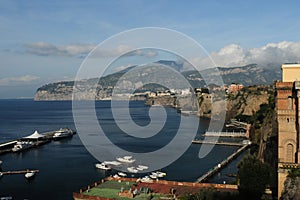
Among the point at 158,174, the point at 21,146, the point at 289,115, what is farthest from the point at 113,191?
the point at 21,146

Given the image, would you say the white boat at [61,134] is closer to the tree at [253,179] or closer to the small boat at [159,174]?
the small boat at [159,174]

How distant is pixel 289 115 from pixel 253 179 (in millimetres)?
3740

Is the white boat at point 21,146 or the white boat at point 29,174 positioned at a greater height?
the white boat at point 21,146

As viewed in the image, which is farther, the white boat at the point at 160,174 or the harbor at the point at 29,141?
the harbor at the point at 29,141

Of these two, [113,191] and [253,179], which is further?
[113,191]

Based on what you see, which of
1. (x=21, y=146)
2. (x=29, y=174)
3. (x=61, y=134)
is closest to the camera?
(x=29, y=174)

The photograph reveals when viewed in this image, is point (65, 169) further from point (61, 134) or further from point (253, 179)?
point (61, 134)

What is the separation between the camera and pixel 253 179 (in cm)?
1859

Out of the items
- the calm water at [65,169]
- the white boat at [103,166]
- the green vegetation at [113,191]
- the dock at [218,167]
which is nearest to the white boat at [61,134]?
the calm water at [65,169]

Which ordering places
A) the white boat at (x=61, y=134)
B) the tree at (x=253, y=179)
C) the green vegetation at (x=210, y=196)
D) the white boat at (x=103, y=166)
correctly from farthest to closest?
the white boat at (x=61, y=134), the white boat at (x=103, y=166), the tree at (x=253, y=179), the green vegetation at (x=210, y=196)

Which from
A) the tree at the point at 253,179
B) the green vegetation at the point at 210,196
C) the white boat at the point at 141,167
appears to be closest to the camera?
the green vegetation at the point at 210,196

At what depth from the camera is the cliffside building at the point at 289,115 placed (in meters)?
18.0


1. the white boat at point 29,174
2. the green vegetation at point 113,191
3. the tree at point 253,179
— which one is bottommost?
the white boat at point 29,174

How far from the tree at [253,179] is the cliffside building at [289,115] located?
1.12m
